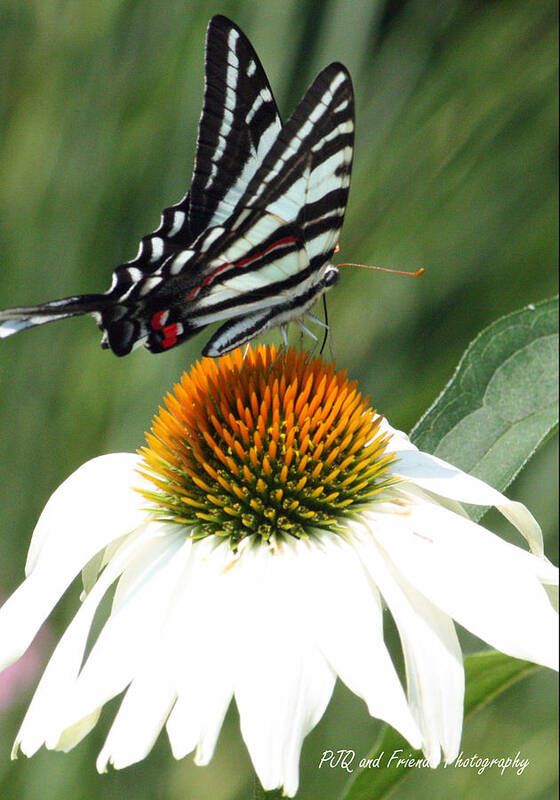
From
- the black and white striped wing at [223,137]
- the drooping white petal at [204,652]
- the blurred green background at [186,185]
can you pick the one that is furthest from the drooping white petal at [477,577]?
the blurred green background at [186,185]

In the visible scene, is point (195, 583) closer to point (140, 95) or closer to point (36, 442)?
point (36, 442)

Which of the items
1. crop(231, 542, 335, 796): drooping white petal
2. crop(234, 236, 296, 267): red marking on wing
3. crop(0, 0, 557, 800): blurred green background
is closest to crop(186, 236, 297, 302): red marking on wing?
crop(234, 236, 296, 267): red marking on wing

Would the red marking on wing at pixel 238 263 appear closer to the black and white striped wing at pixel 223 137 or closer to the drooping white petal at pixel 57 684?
the black and white striped wing at pixel 223 137

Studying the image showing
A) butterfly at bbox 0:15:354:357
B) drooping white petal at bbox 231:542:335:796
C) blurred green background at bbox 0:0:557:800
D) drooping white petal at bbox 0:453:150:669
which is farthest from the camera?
blurred green background at bbox 0:0:557:800

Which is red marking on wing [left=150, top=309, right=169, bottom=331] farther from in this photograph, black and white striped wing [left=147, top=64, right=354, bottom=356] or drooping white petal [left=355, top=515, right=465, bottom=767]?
drooping white petal [left=355, top=515, right=465, bottom=767]

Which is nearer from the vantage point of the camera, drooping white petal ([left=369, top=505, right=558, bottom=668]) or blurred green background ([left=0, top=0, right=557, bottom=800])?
drooping white petal ([left=369, top=505, right=558, bottom=668])

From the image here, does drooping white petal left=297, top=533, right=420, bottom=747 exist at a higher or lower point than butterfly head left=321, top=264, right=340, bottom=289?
lower

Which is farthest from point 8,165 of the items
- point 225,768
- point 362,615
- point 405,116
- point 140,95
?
point 362,615
